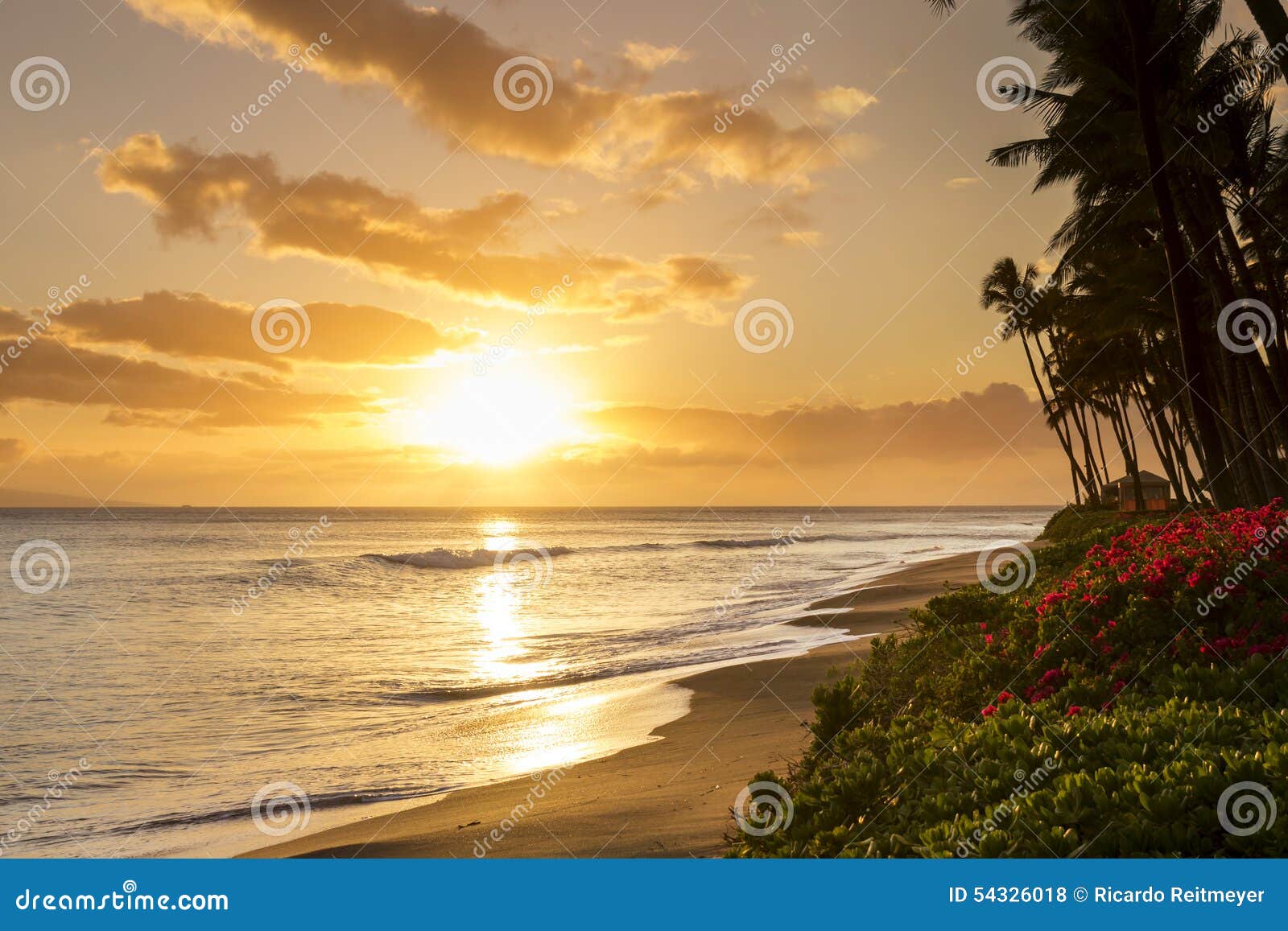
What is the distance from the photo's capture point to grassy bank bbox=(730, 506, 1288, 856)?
387 cm

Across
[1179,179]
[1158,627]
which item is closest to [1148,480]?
[1179,179]

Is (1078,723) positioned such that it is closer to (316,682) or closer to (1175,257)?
(316,682)

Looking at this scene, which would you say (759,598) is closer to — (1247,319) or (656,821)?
(1247,319)

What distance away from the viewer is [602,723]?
12.0 m

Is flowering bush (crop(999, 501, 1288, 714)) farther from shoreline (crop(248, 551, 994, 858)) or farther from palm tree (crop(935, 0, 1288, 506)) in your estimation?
palm tree (crop(935, 0, 1288, 506))

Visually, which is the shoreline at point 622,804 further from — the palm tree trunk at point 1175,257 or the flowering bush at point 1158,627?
the palm tree trunk at point 1175,257

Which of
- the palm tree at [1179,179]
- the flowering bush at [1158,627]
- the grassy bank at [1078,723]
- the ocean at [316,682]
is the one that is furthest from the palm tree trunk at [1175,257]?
the flowering bush at [1158,627]

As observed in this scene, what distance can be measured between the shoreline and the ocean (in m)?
0.61

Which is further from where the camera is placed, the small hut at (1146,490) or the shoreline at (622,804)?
the small hut at (1146,490)

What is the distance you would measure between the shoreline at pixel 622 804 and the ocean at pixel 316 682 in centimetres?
61

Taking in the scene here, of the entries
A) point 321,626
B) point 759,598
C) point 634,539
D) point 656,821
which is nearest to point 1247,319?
point 759,598

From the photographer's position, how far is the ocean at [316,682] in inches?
367

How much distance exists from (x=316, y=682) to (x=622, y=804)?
10439mm

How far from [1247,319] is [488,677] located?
1969cm
